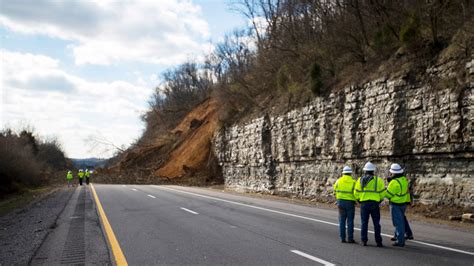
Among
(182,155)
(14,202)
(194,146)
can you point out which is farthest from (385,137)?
(182,155)

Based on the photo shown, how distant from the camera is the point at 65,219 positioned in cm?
1498

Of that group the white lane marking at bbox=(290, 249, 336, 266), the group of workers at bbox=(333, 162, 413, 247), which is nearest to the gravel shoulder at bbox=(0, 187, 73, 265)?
the white lane marking at bbox=(290, 249, 336, 266)

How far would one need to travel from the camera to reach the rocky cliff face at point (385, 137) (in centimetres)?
1543

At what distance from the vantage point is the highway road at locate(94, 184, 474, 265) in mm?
8141

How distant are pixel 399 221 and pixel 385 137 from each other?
31.2 feet

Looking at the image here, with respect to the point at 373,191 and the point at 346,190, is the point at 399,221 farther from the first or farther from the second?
the point at 346,190

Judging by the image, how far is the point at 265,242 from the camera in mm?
9984

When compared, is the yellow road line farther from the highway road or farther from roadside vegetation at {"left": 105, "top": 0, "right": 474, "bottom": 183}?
roadside vegetation at {"left": 105, "top": 0, "right": 474, "bottom": 183}

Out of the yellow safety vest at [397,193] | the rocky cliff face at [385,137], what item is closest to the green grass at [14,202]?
the rocky cliff face at [385,137]

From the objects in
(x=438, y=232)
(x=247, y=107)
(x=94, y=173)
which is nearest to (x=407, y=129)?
(x=438, y=232)

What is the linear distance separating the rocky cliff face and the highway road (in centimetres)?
303

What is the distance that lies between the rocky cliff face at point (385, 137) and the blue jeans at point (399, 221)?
6093mm

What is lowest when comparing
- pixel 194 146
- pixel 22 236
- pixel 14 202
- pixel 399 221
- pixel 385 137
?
pixel 14 202

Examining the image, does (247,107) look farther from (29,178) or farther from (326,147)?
(29,178)
